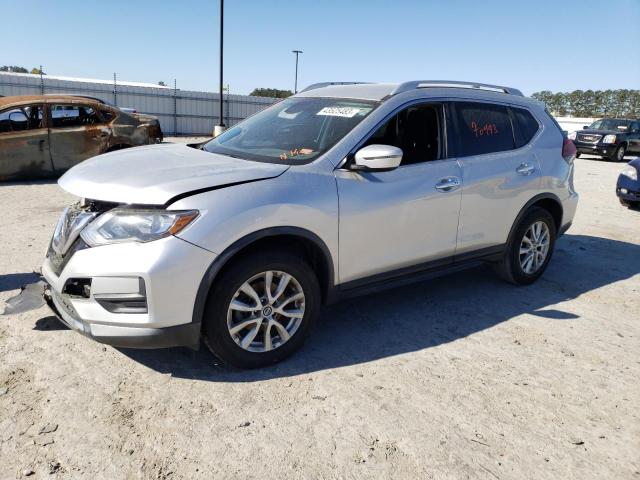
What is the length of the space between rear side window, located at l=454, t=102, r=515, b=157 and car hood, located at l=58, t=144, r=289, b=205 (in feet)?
5.65

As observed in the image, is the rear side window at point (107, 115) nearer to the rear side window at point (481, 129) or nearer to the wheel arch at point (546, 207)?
the rear side window at point (481, 129)

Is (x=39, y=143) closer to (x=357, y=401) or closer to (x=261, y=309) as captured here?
(x=261, y=309)

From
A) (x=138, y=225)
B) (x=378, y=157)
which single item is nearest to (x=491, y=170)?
(x=378, y=157)

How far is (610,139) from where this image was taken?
1961 centimetres

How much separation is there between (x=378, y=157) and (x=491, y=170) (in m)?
1.48

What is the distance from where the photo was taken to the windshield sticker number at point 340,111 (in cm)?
378

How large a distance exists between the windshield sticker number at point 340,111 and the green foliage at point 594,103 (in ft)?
235

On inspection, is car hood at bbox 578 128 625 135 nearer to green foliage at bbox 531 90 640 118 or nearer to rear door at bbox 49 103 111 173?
rear door at bbox 49 103 111 173

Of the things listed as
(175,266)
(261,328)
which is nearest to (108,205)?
(175,266)

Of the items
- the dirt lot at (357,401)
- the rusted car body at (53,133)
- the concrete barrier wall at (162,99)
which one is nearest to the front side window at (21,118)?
the rusted car body at (53,133)

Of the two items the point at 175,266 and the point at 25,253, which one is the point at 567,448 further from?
the point at 25,253

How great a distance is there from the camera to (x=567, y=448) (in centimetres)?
265

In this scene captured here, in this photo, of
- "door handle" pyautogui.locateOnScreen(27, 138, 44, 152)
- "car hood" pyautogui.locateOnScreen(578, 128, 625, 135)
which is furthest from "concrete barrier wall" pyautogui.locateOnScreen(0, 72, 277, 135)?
"car hood" pyautogui.locateOnScreen(578, 128, 625, 135)

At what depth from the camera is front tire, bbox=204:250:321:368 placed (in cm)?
300
